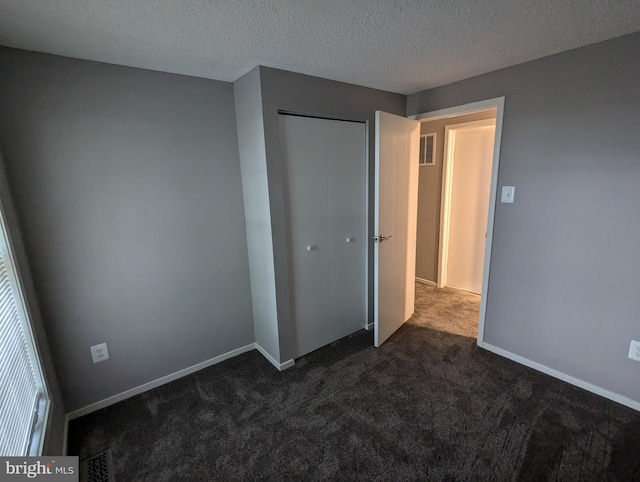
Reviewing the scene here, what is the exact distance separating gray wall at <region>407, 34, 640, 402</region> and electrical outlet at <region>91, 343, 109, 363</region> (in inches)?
112

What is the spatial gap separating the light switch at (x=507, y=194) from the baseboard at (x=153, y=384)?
2.33 m

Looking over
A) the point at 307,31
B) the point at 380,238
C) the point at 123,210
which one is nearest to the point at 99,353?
the point at 123,210

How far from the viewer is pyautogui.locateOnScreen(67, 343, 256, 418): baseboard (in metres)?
1.95

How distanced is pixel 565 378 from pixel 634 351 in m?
0.45

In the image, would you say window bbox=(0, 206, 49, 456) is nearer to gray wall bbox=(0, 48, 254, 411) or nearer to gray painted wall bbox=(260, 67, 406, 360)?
gray wall bbox=(0, 48, 254, 411)

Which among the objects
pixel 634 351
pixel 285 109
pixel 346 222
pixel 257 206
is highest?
pixel 285 109

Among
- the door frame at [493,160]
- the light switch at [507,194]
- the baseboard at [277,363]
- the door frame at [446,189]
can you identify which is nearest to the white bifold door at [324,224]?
the baseboard at [277,363]

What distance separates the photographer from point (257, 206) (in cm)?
223

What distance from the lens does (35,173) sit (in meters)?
1.65

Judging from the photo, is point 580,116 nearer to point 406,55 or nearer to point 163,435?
point 406,55

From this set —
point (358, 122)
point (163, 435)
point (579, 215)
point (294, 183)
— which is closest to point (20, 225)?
point (163, 435)

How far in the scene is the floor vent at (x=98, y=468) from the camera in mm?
1531

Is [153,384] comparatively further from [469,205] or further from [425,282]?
[469,205]

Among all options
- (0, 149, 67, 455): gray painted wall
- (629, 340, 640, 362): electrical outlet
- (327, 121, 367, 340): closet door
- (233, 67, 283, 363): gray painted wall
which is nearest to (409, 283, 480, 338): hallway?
(327, 121, 367, 340): closet door
